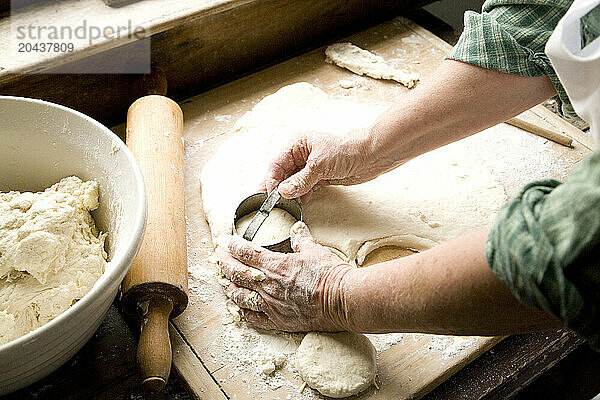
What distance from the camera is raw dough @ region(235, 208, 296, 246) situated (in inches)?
51.6

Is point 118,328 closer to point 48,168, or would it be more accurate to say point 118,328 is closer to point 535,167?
point 48,168

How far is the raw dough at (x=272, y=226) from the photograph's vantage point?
1.31 metres

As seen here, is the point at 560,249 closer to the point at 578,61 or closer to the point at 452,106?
the point at 578,61

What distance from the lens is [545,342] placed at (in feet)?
4.05

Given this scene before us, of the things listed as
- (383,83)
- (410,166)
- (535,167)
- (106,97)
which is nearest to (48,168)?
(106,97)

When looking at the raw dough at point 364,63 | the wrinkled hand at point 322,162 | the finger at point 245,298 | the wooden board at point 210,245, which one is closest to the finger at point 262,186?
the wrinkled hand at point 322,162

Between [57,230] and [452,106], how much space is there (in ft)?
2.80

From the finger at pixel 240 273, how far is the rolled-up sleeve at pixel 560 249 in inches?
22.3

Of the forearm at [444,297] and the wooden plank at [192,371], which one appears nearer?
the forearm at [444,297]

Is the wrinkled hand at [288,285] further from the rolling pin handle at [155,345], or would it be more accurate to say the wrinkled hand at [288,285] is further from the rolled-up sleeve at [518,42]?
the rolled-up sleeve at [518,42]

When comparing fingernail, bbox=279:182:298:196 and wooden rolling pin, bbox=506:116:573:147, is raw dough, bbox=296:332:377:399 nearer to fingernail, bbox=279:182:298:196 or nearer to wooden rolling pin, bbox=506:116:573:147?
fingernail, bbox=279:182:298:196

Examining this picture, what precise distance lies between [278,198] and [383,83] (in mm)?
656

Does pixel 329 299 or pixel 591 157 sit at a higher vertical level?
pixel 591 157

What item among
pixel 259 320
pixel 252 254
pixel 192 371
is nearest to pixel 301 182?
pixel 252 254
